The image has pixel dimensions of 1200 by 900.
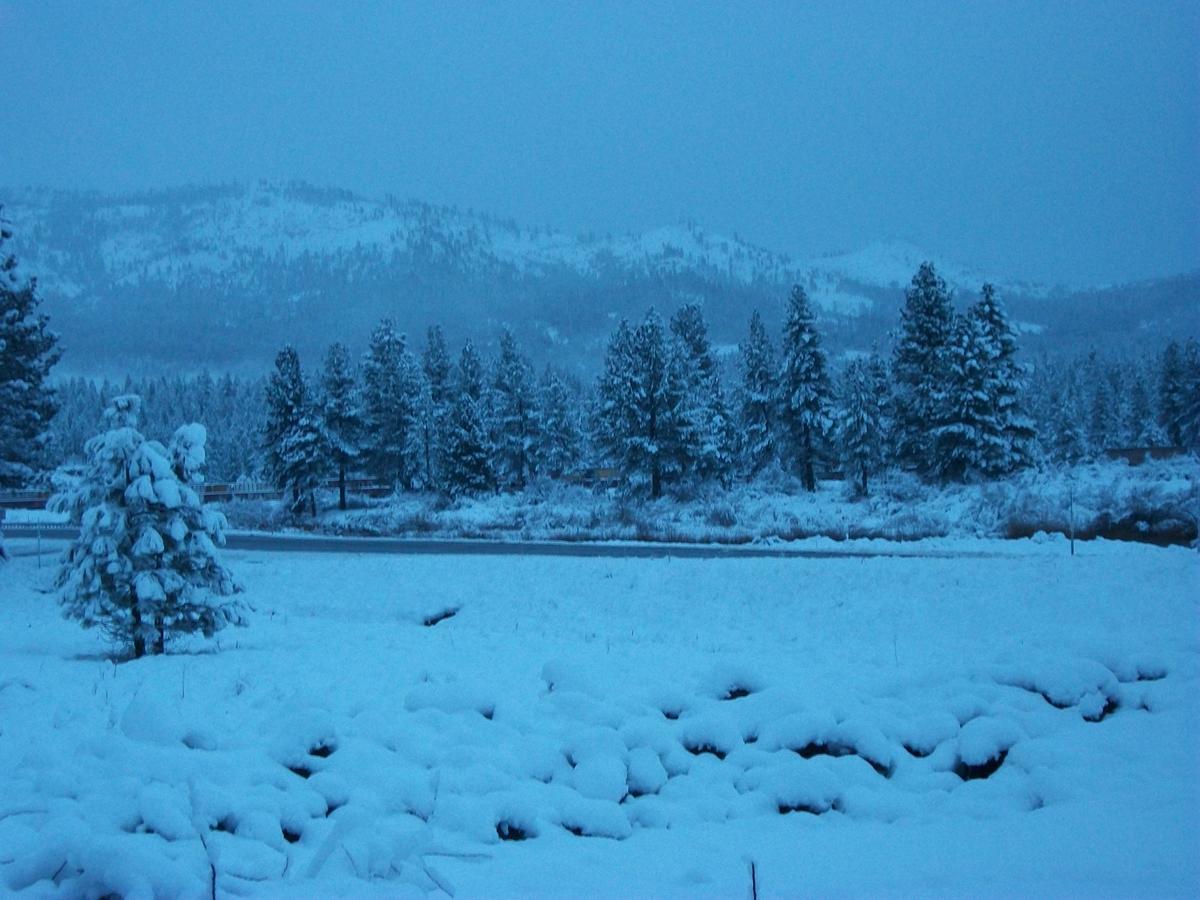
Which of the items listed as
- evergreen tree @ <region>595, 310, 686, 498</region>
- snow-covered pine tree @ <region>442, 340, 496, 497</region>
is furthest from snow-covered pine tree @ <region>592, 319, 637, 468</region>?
snow-covered pine tree @ <region>442, 340, 496, 497</region>

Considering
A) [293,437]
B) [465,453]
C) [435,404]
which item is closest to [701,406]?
Answer: [465,453]

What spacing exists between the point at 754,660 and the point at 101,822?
6.59 metres

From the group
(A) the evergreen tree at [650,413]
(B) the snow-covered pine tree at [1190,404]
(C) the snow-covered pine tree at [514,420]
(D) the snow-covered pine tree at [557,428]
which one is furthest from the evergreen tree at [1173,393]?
(C) the snow-covered pine tree at [514,420]

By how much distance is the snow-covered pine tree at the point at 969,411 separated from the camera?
37.3 metres

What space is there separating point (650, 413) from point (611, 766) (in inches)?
1533

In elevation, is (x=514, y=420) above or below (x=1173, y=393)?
below

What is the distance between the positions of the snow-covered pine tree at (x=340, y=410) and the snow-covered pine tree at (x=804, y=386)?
26214mm

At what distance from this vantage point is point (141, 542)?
416 inches

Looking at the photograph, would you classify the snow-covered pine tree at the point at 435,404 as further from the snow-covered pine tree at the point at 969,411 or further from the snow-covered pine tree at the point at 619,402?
the snow-covered pine tree at the point at 969,411

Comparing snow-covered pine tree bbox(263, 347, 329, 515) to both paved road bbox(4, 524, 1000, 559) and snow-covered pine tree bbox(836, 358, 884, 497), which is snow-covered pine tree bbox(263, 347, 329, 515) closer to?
paved road bbox(4, 524, 1000, 559)

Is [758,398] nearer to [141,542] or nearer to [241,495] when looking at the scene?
[241,495]

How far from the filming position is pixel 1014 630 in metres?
12.5

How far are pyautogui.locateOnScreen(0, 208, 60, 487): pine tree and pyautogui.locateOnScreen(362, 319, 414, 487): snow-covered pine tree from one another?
1360 inches

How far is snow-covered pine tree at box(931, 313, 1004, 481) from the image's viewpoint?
122ft
